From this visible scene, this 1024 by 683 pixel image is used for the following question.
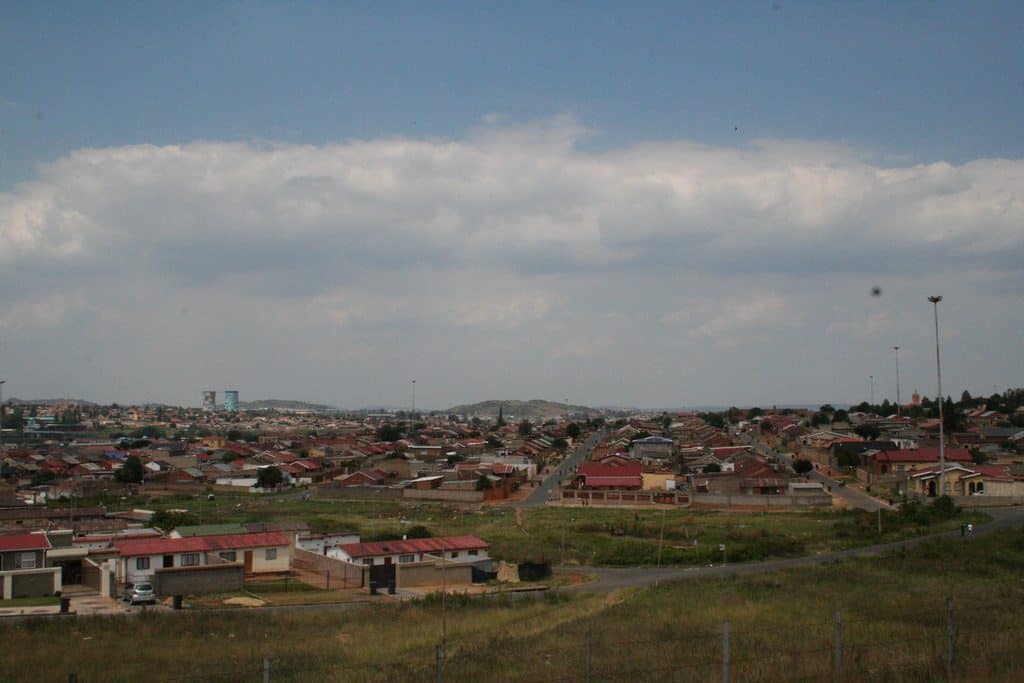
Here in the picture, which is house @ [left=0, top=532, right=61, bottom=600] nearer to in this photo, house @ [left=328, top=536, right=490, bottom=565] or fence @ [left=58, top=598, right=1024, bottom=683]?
house @ [left=328, top=536, right=490, bottom=565]

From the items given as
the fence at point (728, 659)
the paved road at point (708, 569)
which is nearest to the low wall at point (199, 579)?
the paved road at point (708, 569)

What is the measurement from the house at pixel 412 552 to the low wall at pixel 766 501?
75.0ft

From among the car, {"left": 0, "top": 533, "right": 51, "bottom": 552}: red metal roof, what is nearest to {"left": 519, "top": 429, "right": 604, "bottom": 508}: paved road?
{"left": 0, "top": 533, "right": 51, "bottom": 552}: red metal roof

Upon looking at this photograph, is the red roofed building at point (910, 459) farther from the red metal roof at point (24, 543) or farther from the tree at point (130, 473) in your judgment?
the tree at point (130, 473)

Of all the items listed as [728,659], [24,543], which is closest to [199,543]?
[24,543]

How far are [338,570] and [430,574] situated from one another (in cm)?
306

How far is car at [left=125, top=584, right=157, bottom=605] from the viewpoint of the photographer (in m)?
25.0

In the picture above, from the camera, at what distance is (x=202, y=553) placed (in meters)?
29.3

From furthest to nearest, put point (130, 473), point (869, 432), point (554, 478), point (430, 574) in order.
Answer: point (869, 432)
point (554, 478)
point (130, 473)
point (430, 574)

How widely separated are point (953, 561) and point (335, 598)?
1747cm

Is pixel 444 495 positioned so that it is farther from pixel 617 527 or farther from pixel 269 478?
pixel 617 527

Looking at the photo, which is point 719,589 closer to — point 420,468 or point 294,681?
point 294,681

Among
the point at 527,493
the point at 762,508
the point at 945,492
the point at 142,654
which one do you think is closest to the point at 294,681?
the point at 142,654

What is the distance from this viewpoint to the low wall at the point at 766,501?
48.8 metres
